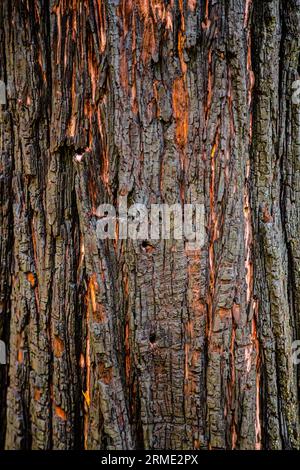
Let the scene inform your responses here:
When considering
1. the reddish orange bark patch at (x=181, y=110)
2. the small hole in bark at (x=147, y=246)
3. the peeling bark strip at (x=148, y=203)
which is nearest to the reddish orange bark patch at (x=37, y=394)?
the peeling bark strip at (x=148, y=203)

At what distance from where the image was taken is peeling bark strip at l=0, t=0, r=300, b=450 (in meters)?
1.63

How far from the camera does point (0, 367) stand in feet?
6.23

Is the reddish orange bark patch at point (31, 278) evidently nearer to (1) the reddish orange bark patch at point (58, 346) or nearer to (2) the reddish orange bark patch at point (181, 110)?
(1) the reddish orange bark patch at point (58, 346)

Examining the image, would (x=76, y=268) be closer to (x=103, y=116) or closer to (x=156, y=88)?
(x=103, y=116)

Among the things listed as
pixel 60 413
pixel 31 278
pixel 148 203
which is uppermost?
pixel 148 203

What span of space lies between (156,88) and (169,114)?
4.1 inches

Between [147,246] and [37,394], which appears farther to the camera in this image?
[37,394]

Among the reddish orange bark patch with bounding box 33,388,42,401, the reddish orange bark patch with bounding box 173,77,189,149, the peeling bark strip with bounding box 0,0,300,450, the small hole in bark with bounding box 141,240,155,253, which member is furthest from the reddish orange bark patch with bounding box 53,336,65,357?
the reddish orange bark patch with bounding box 173,77,189,149

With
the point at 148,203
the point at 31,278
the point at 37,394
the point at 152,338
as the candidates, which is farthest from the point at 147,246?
the point at 37,394

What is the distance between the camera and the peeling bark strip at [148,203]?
1.63 metres

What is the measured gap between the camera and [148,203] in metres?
1.65

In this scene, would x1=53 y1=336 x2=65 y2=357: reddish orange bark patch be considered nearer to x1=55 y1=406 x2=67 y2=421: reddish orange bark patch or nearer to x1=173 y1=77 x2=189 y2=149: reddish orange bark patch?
x1=55 y1=406 x2=67 y2=421: reddish orange bark patch

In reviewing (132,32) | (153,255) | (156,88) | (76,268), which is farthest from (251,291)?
(132,32)

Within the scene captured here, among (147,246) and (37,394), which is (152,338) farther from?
(37,394)
